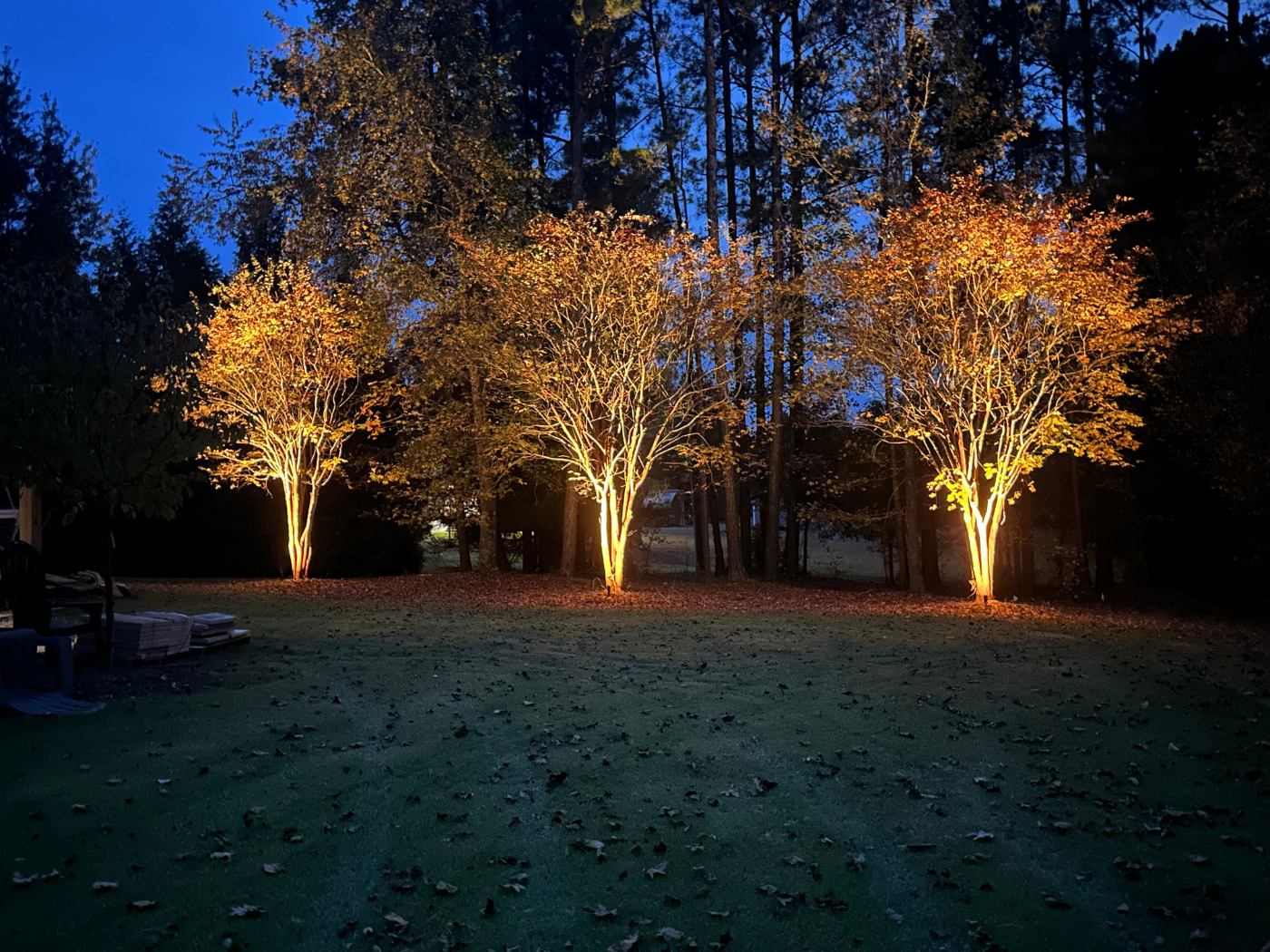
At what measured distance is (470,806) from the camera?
5.77m

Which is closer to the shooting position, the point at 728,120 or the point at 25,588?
the point at 25,588

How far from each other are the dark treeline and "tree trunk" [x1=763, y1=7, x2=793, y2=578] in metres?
0.09

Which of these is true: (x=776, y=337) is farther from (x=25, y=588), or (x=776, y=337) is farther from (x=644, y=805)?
(x=644, y=805)

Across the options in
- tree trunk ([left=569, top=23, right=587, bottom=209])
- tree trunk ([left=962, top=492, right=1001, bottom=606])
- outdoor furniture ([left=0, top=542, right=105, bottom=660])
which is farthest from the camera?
tree trunk ([left=569, top=23, right=587, bottom=209])

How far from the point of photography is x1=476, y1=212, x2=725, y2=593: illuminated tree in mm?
18391

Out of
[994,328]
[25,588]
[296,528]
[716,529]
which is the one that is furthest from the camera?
[716,529]

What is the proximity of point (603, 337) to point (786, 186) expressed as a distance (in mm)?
10567

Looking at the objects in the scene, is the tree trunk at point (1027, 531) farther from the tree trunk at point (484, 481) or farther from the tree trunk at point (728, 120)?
the tree trunk at point (484, 481)

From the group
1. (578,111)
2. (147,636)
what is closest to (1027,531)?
(578,111)

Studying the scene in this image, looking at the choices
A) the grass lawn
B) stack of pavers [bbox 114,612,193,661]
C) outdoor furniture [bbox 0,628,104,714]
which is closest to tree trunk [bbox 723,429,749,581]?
the grass lawn

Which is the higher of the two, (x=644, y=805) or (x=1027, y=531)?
(x=1027, y=531)

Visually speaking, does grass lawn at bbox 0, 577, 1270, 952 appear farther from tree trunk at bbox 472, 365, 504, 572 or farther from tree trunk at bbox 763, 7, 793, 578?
tree trunk at bbox 763, 7, 793, 578

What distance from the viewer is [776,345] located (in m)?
23.0

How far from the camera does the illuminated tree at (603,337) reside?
18.4 metres
